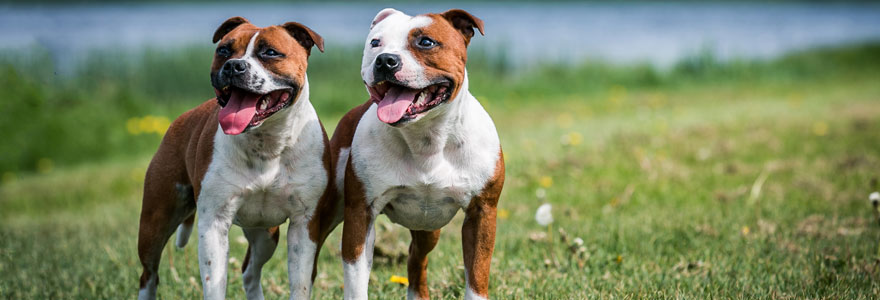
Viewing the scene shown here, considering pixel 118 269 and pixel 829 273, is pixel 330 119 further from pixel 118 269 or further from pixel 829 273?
pixel 829 273

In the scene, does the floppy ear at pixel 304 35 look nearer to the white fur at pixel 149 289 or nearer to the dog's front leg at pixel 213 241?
the dog's front leg at pixel 213 241

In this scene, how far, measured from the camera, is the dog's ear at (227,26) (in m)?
4.27

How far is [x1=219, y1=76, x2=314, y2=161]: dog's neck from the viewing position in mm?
3992

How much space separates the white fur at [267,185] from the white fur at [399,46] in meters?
0.46

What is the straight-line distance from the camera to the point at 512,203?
728cm

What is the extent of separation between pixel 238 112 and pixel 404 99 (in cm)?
77

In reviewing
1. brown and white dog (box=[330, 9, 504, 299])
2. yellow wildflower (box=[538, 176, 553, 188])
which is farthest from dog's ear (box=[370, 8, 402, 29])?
yellow wildflower (box=[538, 176, 553, 188])

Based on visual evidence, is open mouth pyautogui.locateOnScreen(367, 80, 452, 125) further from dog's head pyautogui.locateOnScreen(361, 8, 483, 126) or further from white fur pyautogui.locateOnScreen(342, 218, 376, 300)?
white fur pyautogui.locateOnScreen(342, 218, 376, 300)

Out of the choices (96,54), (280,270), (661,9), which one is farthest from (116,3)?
(280,270)

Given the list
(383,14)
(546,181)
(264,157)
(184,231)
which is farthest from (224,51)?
(546,181)

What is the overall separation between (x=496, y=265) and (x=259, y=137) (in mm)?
1995

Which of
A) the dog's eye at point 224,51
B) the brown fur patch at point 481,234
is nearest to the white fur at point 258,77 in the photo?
the dog's eye at point 224,51

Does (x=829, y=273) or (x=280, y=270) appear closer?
(x=829, y=273)

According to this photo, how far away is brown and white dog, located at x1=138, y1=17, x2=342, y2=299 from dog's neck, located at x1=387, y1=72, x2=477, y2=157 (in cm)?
50
